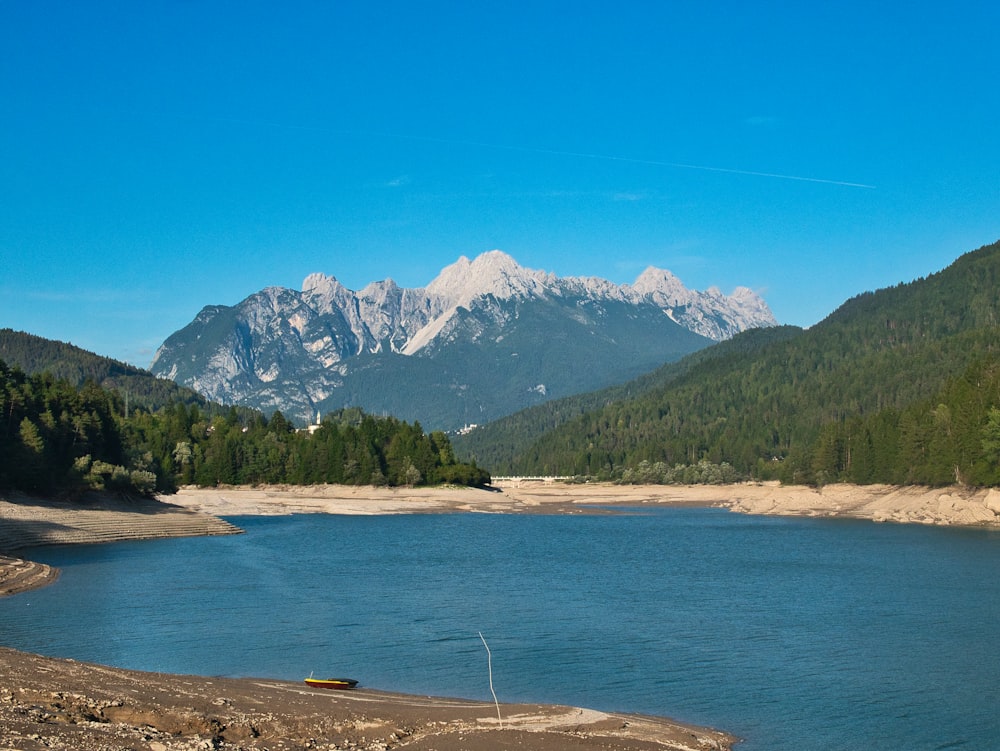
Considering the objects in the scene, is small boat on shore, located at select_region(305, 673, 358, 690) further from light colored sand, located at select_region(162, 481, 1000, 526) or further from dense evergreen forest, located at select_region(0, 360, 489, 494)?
dense evergreen forest, located at select_region(0, 360, 489, 494)

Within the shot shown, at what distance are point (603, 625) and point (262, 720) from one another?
22443 mm

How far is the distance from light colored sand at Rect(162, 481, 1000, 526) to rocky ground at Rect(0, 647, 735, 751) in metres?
85.1

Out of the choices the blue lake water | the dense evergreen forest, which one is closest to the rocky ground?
the blue lake water

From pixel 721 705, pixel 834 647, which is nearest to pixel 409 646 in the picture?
pixel 721 705

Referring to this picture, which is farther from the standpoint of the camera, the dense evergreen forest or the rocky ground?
the dense evergreen forest

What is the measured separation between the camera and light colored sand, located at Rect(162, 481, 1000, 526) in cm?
10875

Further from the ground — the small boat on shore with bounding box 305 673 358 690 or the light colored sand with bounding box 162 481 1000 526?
the light colored sand with bounding box 162 481 1000 526

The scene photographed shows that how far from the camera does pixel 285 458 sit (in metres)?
177

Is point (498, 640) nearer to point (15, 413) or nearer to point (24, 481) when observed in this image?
point (24, 481)

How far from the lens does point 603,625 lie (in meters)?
45.1

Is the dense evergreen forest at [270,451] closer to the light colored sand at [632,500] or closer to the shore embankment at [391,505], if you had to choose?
the shore embankment at [391,505]

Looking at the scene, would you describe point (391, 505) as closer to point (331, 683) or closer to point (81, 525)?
point (81, 525)

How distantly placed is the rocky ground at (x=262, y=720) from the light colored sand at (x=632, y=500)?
85.1m

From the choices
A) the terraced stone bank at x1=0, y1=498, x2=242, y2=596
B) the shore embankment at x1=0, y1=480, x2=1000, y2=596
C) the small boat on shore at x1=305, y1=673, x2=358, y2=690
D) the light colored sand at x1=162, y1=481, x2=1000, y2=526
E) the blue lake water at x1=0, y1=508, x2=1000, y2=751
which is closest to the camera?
the small boat on shore at x1=305, y1=673, x2=358, y2=690
